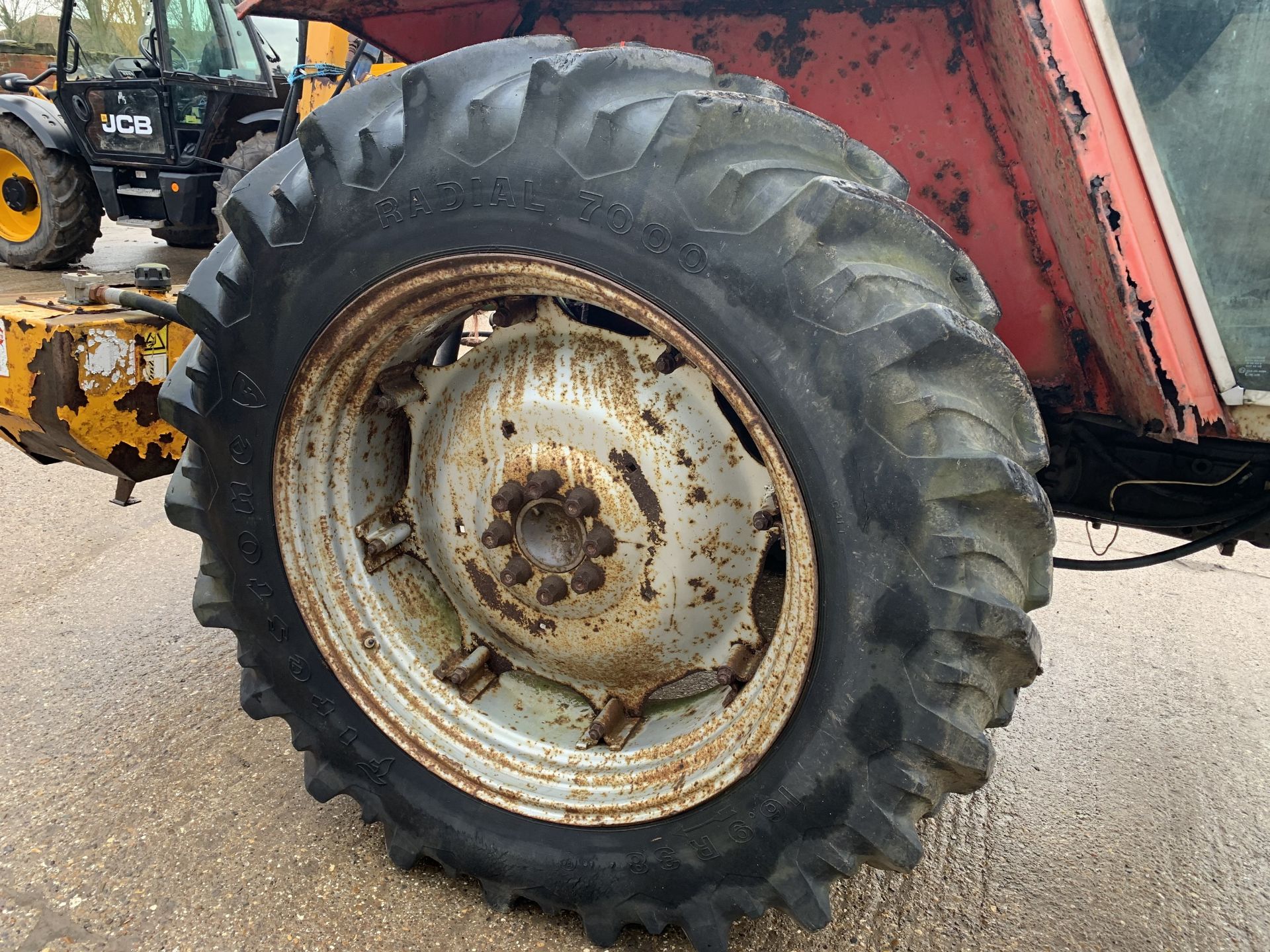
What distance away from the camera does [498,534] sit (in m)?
1.71

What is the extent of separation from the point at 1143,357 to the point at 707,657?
918mm

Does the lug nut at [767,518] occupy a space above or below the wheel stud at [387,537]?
above

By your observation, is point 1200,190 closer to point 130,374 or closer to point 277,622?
point 277,622

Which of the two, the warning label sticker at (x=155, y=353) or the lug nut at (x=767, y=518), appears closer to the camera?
the lug nut at (x=767, y=518)

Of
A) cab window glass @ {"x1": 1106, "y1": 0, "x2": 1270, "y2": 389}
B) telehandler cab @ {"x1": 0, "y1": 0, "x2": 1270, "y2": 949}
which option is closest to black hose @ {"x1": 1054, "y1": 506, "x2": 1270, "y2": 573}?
telehandler cab @ {"x1": 0, "y1": 0, "x2": 1270, "y2": 949}

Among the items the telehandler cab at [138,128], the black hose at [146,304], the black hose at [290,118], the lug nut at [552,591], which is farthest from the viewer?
the telehandler cab at [138,128]

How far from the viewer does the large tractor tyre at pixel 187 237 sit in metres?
8.68

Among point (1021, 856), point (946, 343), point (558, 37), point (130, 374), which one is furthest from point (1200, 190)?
point (130, 374)

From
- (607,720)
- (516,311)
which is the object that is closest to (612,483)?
(516,311)

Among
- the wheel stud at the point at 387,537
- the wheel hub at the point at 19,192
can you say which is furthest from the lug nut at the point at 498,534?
the wheel hub at the point at 19,192

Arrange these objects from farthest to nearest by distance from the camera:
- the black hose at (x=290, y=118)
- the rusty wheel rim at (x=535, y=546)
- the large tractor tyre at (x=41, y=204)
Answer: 1. the large tractor tyre at (x=41, y=204)
2. the black hose at (x=290, y=118)
3. the rusty wheel rim at (x=535, y=546)

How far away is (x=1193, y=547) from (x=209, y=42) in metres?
7.96

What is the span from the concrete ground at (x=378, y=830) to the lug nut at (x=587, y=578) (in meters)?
0.68

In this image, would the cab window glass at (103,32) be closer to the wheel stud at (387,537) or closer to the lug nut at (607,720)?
the wheel stud at (387,537)
